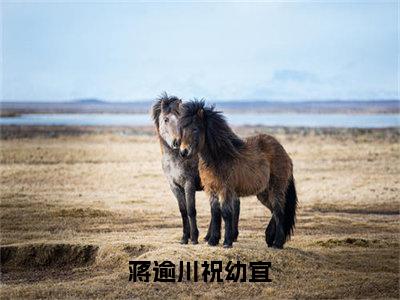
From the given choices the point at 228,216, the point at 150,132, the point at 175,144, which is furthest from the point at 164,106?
the point at 150,132

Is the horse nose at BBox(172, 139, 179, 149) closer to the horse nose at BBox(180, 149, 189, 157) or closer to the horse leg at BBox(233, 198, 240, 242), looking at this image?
the horse nose at BBox(180, 149, 189, 157)

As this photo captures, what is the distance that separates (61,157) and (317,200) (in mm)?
16638

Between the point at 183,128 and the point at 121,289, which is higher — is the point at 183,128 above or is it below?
above

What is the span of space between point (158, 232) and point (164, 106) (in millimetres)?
3606

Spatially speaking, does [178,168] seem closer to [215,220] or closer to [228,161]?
[228,161]

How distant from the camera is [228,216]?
1158 cm

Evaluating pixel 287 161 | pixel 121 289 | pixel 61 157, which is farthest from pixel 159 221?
pixel 61 157

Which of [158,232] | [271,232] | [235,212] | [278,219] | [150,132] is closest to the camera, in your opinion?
[235,212]

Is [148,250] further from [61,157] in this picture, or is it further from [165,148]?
[61,157]

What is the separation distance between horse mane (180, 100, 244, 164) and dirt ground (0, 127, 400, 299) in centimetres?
150

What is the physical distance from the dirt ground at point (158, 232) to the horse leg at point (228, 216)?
0.25 metres

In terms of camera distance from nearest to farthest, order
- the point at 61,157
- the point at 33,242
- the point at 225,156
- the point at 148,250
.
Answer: the point at 225,156 < the point at 148,250 < the point at 33,242 < the point at 61,157

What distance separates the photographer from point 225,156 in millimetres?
11773

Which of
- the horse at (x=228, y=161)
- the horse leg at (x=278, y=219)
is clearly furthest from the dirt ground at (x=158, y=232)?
the horse at (x=228, y=161)
